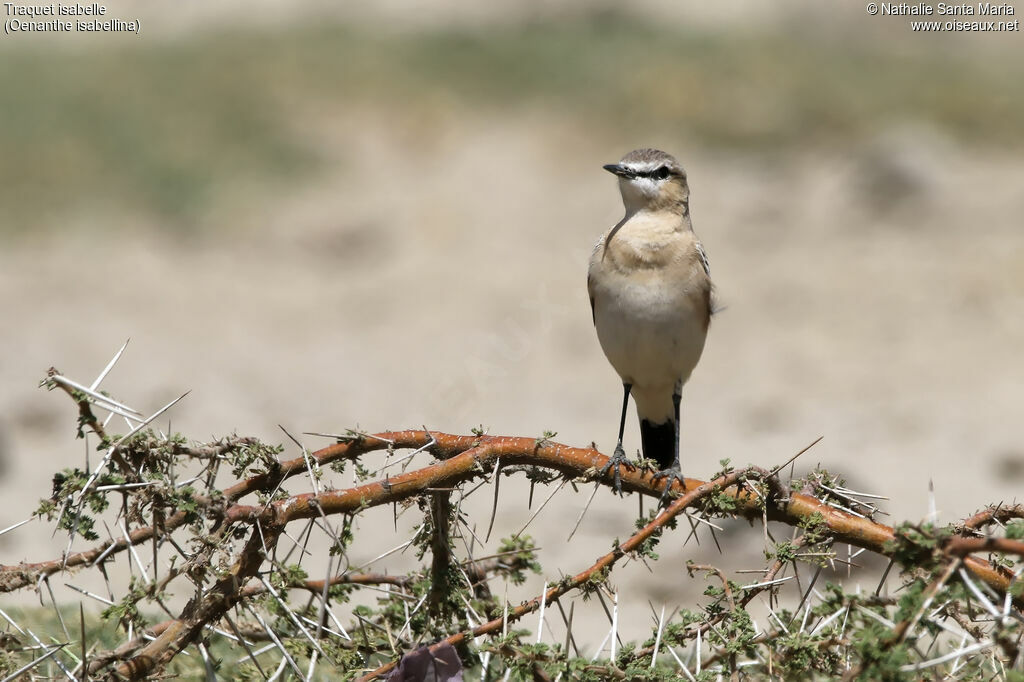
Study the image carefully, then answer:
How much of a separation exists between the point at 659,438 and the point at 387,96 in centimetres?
1110

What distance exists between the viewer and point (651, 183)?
4.91 m

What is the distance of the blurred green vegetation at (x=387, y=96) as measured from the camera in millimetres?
13875

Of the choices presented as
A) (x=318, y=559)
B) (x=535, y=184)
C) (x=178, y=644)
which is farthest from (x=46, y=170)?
(x=178, y=644)

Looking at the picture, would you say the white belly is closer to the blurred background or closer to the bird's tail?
the bird's tail

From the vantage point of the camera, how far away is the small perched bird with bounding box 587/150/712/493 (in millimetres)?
4691

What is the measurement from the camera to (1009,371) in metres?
9.98

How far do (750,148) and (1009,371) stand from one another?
4.85 m

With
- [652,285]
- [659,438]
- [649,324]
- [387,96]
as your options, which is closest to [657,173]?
[652,285]

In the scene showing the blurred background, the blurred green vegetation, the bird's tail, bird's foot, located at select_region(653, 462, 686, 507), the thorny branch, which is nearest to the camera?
the thorny branch

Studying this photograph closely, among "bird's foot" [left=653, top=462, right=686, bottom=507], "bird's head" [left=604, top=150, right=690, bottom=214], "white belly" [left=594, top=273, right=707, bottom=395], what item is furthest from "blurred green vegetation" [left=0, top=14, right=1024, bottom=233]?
"bird's foot" [left=653, top=462, right=686, bottom=507]

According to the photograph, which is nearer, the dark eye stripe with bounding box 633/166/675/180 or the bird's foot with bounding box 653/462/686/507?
the bird's foot with bounding box 653/462/686/507

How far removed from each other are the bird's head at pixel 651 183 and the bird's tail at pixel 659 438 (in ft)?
3.20

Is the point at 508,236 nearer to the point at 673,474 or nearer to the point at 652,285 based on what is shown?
the point at 652,285

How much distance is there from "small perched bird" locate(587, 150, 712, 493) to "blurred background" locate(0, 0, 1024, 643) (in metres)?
2.25
